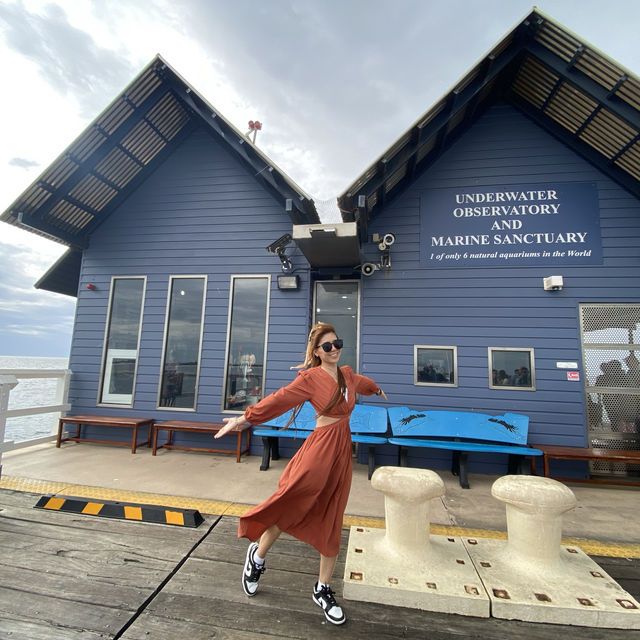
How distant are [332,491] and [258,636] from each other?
0.79m

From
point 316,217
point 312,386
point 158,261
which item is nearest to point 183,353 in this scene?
point 158,261

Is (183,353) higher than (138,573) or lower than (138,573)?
higher

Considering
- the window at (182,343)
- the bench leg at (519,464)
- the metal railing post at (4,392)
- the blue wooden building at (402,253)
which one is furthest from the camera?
the window at (182,343)

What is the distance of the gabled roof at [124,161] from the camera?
5.32 metres

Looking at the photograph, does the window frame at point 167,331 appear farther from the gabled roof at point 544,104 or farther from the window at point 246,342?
the gabled roof at point 544,104

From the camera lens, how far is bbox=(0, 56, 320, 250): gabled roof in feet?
17.5

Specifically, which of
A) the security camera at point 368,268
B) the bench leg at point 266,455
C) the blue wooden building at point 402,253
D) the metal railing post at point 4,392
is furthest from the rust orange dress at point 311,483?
the security camera at point 368,268

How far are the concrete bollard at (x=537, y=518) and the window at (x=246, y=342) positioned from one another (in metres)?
4.02

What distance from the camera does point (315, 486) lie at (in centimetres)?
196

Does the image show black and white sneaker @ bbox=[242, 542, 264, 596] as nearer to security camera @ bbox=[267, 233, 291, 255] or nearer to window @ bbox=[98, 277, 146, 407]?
Answer: security camera @ bbox=[267, 233, 291, 255]

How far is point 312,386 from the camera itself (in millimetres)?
2076

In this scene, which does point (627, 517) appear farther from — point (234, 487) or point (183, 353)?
point (183, 353)

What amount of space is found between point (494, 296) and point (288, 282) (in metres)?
3.26

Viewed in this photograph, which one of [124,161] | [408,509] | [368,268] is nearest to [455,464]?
[408,509]
